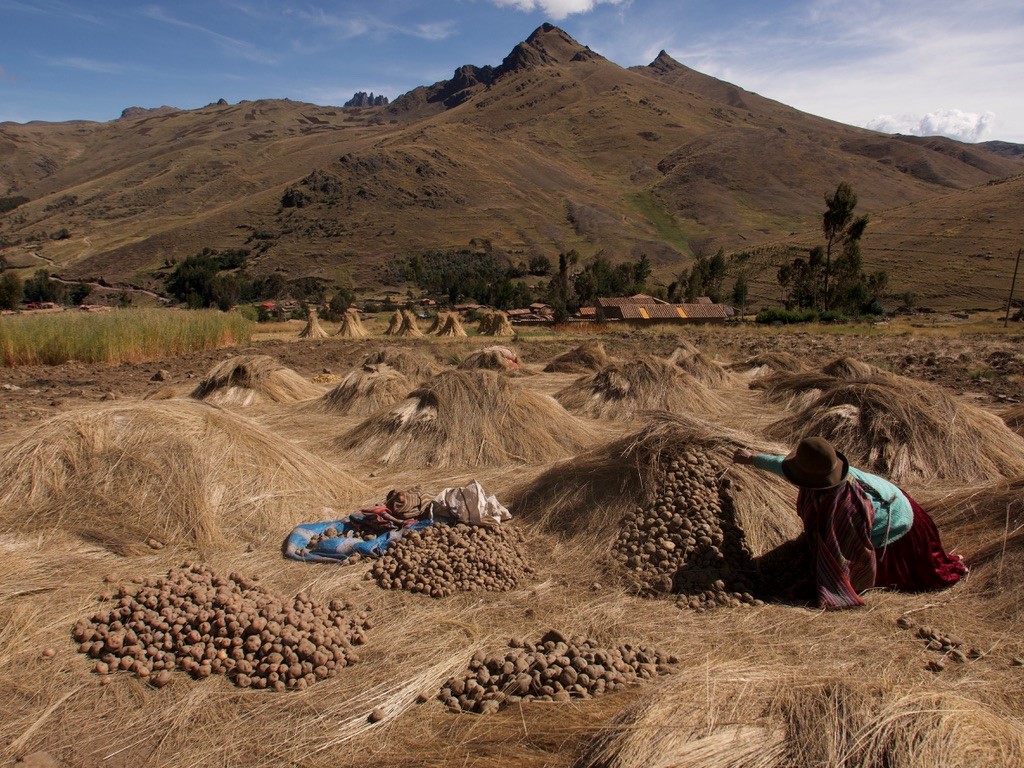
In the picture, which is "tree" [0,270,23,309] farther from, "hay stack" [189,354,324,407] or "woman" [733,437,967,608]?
"woman" [733,437,967,608]

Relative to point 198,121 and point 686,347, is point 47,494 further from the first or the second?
point 198,121

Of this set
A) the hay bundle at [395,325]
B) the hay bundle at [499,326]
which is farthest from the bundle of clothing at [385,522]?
the hay bundle at [499,326]

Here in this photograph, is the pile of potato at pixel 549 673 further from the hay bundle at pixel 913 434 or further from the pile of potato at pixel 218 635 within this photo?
the hay bundle at pixel 913 434

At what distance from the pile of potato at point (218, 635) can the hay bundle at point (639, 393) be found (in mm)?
5877

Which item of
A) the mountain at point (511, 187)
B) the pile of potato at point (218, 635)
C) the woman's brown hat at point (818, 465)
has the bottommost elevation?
the pile of potato at point (218, 635)

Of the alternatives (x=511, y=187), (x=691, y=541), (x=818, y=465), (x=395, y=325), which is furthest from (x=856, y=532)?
(x=511, y=187)

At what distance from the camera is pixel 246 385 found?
1005 cm

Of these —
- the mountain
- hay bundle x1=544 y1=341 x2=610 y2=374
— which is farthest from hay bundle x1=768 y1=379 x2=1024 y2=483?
the mountain

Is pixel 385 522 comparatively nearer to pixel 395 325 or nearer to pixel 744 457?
pixel 744 457

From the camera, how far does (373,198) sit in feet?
276

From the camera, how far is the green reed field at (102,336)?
1359cm

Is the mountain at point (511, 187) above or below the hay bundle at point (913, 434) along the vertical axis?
above

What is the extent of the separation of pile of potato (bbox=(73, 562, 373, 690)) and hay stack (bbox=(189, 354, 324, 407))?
6.62 metres

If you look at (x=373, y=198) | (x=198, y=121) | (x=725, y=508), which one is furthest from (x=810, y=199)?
(x=198, y=121)
